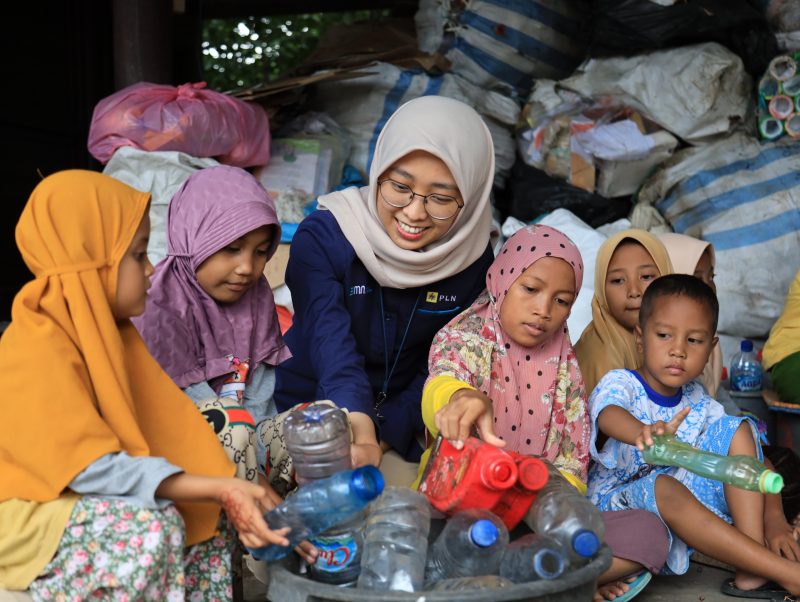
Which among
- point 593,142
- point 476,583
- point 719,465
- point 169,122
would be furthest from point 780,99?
point 476,583

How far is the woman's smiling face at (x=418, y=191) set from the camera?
8.71ft

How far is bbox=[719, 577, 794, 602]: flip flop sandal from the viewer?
2.45 m

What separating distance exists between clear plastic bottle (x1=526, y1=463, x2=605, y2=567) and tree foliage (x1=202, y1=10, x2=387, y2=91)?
313 inches

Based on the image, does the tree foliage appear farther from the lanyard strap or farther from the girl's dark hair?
the girl's dark hair

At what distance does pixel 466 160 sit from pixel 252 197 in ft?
1.92

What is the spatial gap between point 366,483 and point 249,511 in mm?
232

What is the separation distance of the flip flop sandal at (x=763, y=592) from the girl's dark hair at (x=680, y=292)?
0.67 metres

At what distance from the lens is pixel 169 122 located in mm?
4094

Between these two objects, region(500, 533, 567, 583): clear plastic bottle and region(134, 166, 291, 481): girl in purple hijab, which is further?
region(134, 166, 291, 481): girl in purple hijab

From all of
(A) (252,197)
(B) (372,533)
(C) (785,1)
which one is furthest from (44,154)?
(B) (372,533)

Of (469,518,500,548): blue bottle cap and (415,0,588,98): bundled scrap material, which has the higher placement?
(415,0,588,98): bundled scrap material

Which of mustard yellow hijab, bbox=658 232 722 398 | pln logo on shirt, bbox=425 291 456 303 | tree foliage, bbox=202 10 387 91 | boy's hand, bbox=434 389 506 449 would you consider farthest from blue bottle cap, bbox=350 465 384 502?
tree foliage, bbox=202 10 387 91

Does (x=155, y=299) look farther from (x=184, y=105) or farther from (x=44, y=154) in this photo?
(x=44, y=154)

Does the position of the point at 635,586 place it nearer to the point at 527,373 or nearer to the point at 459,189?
the point at 527,373
